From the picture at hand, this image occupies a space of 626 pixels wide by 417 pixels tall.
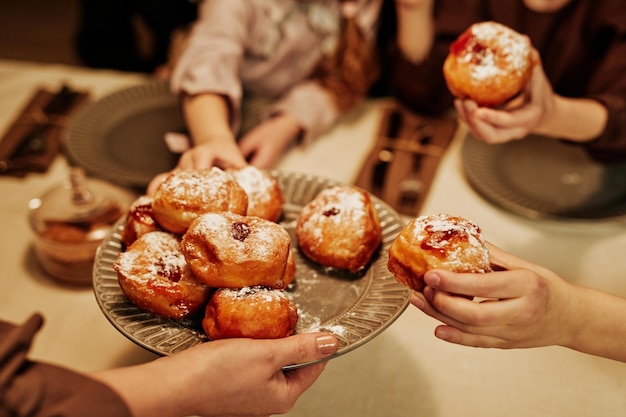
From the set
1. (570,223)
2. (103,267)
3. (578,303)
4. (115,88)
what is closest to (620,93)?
(570,223)

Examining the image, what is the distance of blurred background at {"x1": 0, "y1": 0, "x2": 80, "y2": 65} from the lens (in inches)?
165

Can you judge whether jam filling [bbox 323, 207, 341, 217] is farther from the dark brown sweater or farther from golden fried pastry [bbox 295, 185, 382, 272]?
the dark brown sweater

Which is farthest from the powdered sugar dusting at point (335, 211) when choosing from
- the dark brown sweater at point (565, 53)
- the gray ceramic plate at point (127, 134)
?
the dark brown sweater at point (565, 53)

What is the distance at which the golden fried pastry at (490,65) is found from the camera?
124 centimetres

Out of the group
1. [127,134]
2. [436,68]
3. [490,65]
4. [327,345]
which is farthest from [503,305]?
[127,134]

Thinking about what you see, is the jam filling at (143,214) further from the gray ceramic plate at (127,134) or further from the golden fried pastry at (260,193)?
the gray ceramic plate at (127,134)

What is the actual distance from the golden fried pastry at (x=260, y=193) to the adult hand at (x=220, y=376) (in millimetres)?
318

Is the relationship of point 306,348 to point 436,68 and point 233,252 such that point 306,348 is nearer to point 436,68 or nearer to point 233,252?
point 233,252

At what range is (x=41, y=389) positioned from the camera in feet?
2.37

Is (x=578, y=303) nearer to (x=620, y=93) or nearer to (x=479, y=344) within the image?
(x=479, y=344)

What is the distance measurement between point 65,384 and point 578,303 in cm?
77

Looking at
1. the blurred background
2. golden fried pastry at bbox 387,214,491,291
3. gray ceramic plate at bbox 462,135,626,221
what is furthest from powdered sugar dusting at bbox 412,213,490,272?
the blurred background

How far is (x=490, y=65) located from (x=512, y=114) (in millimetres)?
136

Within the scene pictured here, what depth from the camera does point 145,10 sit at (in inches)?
98.4
